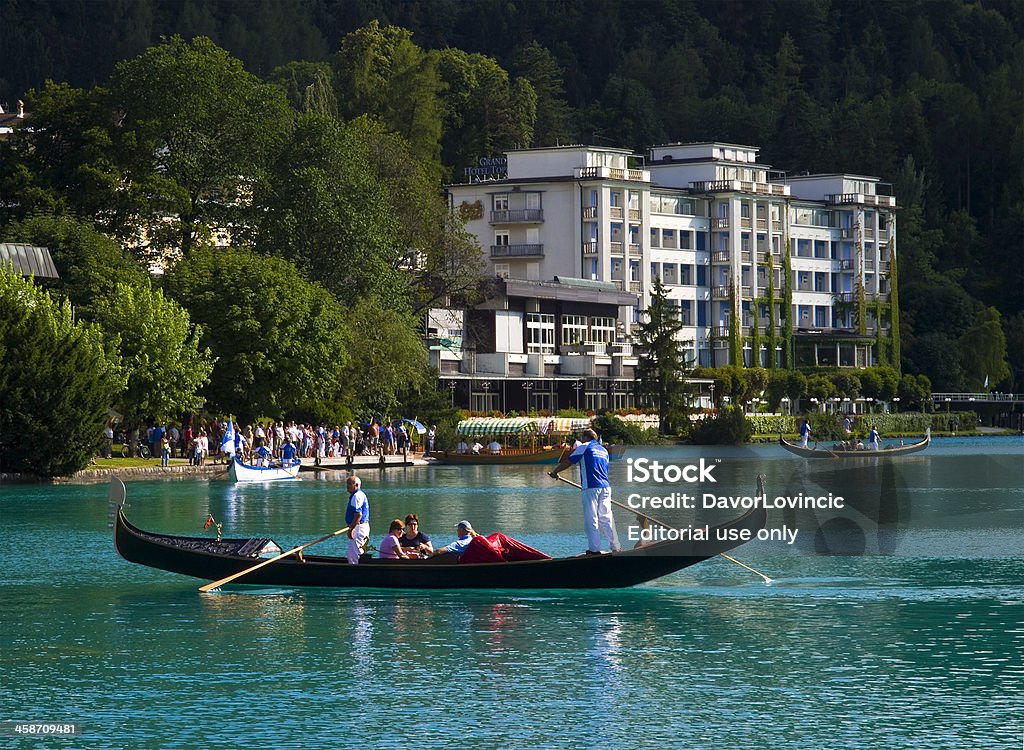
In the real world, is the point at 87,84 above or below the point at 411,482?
above

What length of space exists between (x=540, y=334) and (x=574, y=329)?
5.04 metres

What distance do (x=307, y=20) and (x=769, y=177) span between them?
185 ft

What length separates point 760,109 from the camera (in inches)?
7101

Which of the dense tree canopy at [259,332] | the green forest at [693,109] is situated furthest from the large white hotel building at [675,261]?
the dense tree canopy at [259,332]

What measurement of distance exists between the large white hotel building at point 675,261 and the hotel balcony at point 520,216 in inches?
4.5

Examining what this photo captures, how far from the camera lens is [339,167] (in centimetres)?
8875

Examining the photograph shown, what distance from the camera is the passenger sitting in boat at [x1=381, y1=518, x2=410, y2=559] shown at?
31797 mm

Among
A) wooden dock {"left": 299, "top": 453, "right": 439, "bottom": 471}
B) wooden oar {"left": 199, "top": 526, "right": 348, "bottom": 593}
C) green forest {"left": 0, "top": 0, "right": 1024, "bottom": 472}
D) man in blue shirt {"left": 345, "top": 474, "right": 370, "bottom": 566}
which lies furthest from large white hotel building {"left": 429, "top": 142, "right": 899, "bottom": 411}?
man in blue shirt {"left": 345, "top": 474, "right": 370, "bottom": 566}

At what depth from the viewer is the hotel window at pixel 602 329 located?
12606 centimetres

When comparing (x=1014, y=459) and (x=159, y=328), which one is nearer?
(x=159, y=328)

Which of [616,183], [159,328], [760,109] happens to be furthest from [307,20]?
[159,328]

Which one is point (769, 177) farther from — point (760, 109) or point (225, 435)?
point (225, 435)

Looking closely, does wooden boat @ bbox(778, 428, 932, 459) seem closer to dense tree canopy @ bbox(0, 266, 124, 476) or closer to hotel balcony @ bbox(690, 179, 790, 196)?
hotel balcony @ bbox(690, 179, 790, 196)

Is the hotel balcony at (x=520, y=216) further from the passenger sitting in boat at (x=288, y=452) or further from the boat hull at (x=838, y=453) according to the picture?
the passenger sitting in boat at (x=288, y=452)
